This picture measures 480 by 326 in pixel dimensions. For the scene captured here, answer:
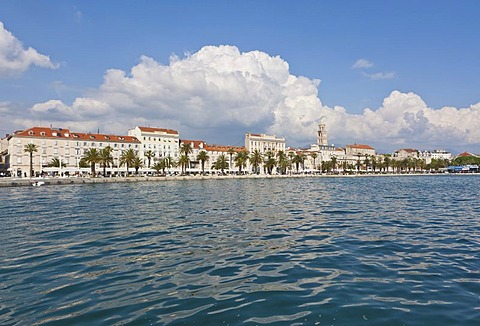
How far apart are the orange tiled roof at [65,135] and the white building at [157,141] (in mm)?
3964

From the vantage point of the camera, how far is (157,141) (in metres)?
153

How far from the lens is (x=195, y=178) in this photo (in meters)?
123

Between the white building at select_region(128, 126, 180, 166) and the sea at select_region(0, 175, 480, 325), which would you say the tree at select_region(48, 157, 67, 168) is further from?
the sea at select_region(0, 175, 480, 325)

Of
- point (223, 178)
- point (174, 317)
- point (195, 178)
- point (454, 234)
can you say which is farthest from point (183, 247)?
point (223, 178)

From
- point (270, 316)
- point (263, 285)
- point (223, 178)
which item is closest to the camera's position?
point (270, 316)

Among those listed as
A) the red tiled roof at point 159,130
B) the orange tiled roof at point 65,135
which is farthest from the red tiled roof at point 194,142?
the orange tiled roof at point 65,135

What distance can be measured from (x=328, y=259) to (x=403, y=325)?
17.5 feet

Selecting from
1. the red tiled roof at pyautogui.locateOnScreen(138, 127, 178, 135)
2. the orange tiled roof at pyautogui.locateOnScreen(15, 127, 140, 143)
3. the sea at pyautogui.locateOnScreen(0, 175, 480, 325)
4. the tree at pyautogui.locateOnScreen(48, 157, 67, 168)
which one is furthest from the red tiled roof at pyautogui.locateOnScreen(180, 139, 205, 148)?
the sea at pyautogui.locateOnScreen(0, 175, 480, 325)

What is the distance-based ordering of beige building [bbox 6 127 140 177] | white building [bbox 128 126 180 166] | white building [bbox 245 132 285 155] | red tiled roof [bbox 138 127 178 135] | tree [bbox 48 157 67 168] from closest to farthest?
beige building [bbox 6 127 140 177], tree [bbox 48 157 67 168], white building [bbox 128 126 180 166], red tiled roof [bbox 138 127 178 135], white building [bbox 245 132 285 155]

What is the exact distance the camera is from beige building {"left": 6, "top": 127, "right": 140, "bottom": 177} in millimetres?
116062

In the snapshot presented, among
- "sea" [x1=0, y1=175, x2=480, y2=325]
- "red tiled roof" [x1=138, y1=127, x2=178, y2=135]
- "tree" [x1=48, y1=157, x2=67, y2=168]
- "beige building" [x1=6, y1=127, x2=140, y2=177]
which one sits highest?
"red tiled roof" [x1=138, y1=127, x2=178, y2=135]

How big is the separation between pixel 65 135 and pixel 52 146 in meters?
6.82

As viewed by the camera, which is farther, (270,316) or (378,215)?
(378,215)

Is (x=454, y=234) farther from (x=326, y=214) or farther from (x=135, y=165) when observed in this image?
(x=135, y=165)
